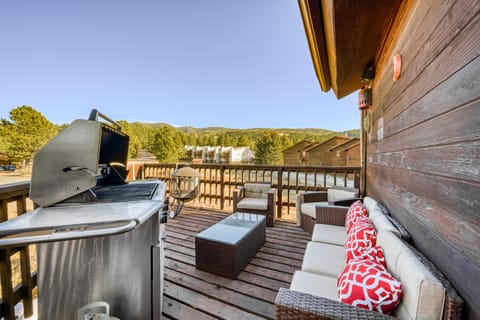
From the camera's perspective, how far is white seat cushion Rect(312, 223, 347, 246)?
2131 mm

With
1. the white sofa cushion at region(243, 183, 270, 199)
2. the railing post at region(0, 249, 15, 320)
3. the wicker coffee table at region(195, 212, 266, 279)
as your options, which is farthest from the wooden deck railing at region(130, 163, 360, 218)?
the railing post at region(0, 249, 15, 320)

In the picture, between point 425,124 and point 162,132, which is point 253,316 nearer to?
point 425,124

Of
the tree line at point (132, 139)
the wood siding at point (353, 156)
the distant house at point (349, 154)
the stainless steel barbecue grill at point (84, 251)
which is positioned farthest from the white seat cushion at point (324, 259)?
the tree line at point (132, 139)

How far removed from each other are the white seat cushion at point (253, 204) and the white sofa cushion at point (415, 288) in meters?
2.55

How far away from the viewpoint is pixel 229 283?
205 cm

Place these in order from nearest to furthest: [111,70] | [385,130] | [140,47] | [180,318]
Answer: [180,318] < [385,130] < [140,47] < [111,70]

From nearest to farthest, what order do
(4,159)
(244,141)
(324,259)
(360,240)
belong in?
(360,240), (324,259), (4,159), (244,141)

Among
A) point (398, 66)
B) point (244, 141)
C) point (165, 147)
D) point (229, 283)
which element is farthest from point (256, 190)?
point (165, 147)

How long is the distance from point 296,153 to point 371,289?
45.5ft

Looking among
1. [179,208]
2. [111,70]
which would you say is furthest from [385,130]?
[111,70]

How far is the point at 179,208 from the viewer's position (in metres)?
4.29

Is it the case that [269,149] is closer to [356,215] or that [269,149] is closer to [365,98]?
[365,98]

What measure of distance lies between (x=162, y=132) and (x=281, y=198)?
74.0ft

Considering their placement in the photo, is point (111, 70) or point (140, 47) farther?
point (111, 70)
